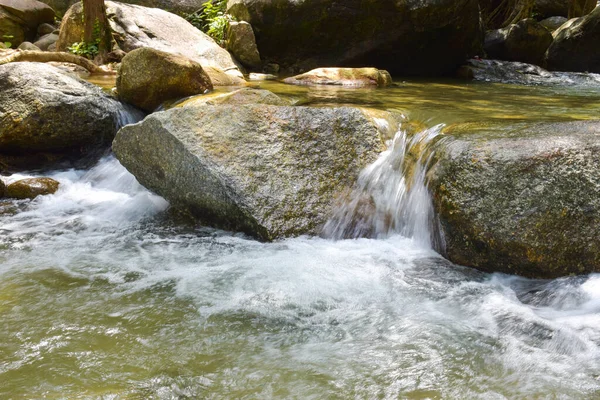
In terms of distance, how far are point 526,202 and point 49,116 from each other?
5.45 meters

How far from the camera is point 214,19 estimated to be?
39.7 feet

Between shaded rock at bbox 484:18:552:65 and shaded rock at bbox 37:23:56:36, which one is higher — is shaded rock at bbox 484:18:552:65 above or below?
below

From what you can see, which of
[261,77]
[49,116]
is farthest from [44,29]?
[49,116]

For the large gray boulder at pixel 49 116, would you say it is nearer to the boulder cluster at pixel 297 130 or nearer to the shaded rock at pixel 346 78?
the boulder cluster at pixel 297 130

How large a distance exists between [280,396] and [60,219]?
359 cm

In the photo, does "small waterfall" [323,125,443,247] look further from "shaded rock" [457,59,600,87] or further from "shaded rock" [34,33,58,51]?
"shaded rock" [34,33,58,51]

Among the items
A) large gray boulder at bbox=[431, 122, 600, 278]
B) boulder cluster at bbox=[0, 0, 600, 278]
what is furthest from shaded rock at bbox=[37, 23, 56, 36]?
large gray boulder at bbox=[431, 122, 600, 278]

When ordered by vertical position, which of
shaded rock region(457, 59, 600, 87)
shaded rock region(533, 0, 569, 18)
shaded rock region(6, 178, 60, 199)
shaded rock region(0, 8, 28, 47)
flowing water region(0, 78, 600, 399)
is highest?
shaded rock region(533, 0, 569, 18)

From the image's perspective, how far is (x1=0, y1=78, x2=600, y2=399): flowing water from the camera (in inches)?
94.3

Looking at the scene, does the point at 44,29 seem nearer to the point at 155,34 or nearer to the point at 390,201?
the point at 155,34

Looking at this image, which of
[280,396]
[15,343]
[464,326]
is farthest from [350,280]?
[15,343]

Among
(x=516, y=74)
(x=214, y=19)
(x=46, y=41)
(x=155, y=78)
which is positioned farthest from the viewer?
(x=46, y=41)

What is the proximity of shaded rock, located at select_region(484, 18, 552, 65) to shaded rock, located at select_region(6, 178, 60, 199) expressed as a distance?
39.9ft

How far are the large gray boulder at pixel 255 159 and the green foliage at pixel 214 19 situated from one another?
755 centimetres
